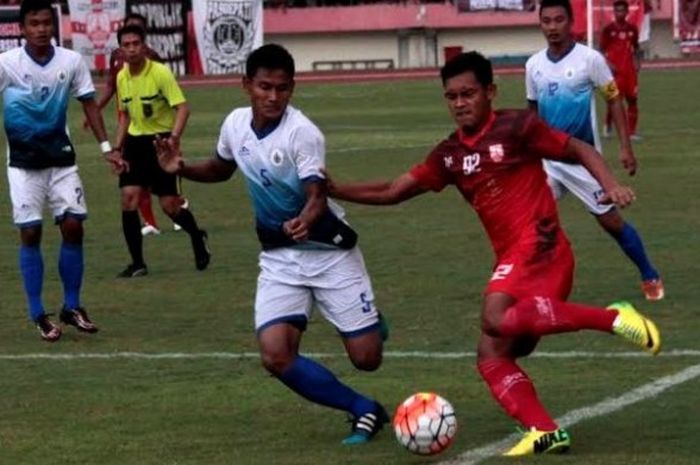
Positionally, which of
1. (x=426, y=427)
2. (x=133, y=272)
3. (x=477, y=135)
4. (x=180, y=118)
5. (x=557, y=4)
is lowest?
(x=133, y=272)

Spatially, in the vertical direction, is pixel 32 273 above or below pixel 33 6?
below

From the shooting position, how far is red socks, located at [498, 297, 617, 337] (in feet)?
28.6

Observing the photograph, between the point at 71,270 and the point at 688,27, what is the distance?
46.6 m

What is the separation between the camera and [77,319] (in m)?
13.1

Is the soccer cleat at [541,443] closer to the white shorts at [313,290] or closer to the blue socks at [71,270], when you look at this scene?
the white shorts at [313,290]

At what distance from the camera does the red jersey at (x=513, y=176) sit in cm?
897

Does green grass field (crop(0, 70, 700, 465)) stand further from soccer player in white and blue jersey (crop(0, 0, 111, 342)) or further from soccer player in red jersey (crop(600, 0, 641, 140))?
soccer player in red jersey (crop(600, 0, 641, 140))

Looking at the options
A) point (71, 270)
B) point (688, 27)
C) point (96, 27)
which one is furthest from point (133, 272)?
point (688, 27)

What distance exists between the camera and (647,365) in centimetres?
1134

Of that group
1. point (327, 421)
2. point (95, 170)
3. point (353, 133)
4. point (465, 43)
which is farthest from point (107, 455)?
point (465, 43)

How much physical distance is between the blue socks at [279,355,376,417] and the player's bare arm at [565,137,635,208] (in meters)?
1.44

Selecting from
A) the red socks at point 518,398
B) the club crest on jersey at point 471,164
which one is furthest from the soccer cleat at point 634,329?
the club crest on jersey at point 471,164

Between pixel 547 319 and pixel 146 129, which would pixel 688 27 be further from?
pixel 547 319

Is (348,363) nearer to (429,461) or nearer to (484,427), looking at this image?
(484,427)
